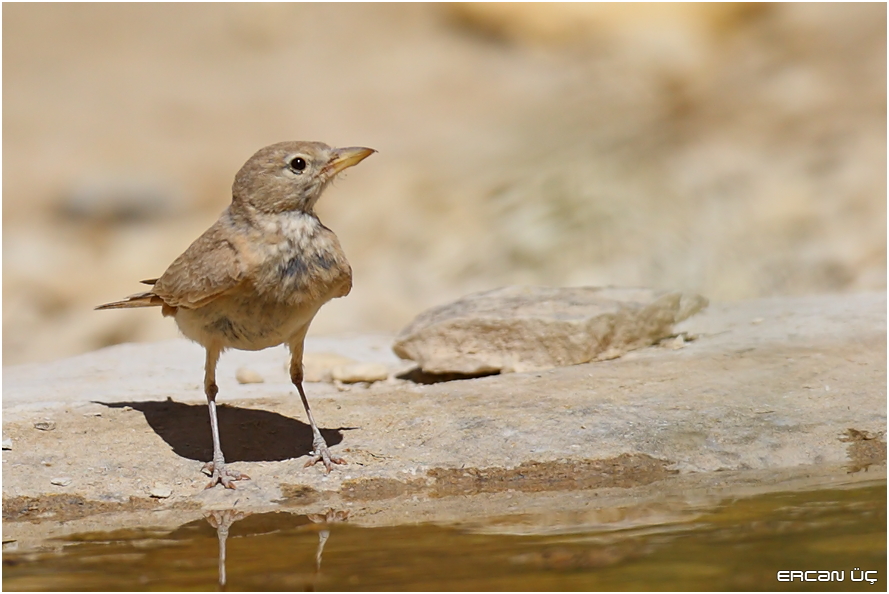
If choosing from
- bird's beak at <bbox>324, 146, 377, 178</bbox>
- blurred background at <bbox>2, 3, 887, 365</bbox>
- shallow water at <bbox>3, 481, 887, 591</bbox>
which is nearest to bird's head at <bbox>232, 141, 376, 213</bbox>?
bird's beak at <bbox>324, 146, 377, 178</bbox>

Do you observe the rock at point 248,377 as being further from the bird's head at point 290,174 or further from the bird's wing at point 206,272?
the bird's head at point 290,174

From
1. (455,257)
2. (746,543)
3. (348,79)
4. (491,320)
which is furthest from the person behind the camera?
(348,79)

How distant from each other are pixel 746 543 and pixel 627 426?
5.06ft

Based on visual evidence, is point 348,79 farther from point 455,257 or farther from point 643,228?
point 643,228

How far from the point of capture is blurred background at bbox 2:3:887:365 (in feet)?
31.4

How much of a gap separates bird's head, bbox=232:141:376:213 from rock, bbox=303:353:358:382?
5.65 feet

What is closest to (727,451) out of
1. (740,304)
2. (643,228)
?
(740,304)

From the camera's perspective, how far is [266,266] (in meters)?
4.77

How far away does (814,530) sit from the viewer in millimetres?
3404

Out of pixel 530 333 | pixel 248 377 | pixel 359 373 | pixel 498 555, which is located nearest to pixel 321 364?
pixel 359 373

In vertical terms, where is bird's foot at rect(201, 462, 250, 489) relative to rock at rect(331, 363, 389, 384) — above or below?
below

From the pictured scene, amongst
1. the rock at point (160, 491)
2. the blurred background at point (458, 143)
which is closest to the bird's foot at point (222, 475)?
the rock at point (160, 491)

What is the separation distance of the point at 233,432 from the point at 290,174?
1274mm

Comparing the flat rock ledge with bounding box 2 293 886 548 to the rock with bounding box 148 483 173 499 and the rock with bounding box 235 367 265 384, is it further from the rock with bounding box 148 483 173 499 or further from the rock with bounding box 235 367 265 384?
the rock with bounding box 235 367 265 384
